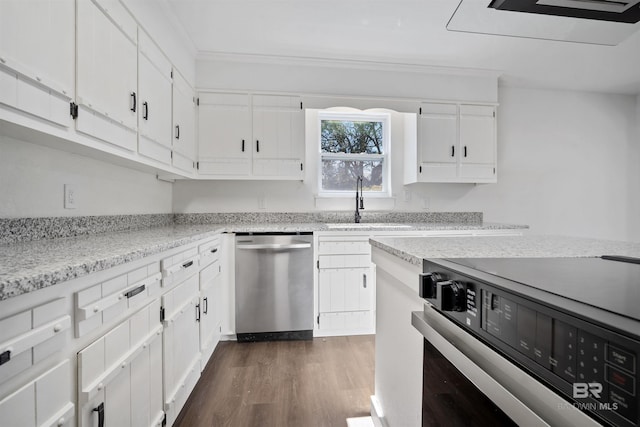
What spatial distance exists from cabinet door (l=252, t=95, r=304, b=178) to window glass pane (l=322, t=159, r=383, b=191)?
0.52 metres

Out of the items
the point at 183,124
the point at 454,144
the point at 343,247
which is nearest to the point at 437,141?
the point at 454,144

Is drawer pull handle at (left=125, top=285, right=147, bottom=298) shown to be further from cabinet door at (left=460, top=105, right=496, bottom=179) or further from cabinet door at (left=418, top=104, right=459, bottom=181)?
cabinet door at (left=460, top=105, right=496, bottom=179)

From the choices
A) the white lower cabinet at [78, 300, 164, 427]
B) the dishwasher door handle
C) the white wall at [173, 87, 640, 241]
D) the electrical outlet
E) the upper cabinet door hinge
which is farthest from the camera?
the white wall at [173, 87, 640, 241]

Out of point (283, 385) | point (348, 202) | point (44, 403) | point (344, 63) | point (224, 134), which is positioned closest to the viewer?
point (44, 403)

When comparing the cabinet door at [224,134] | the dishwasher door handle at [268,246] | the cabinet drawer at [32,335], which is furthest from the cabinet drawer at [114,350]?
the cabinet door at [224,134]

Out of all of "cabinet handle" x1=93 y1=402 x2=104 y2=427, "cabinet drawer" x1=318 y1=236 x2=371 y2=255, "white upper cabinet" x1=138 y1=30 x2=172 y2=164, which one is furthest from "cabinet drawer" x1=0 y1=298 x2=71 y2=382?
"cabinet drawer" x1=318 y1=236 x2=371 y2=255

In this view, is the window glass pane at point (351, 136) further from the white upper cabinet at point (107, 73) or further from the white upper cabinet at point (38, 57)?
the white upper cabinet at point (38, 57)

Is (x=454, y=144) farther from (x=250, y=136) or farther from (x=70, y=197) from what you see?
(x=70, y=197)

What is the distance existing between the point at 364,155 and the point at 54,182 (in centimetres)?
267

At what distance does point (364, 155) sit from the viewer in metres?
3.32

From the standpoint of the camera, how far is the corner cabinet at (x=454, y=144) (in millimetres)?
3029

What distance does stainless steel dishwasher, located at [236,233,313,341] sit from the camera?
7.96 feet

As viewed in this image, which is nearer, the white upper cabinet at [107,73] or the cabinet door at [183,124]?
the white upper cabinet at [107,73]

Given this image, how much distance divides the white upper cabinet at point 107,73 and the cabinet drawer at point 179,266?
2.14 feet
